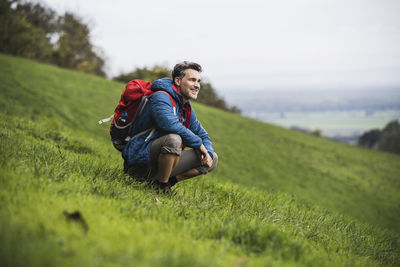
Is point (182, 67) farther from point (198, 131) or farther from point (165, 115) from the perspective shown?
point (198, 131)

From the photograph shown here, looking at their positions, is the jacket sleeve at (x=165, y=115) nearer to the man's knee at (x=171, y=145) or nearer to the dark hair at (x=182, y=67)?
the man's knee at (x=171, y=145)

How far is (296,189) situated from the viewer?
1641 centimetres

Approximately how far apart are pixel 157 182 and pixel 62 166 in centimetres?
133

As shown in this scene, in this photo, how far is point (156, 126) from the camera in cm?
409

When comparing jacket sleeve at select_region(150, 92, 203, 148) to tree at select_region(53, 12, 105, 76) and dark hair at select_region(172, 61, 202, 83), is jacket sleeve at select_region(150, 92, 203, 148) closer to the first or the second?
dark hair at select_region(172, 61, 202, 83)

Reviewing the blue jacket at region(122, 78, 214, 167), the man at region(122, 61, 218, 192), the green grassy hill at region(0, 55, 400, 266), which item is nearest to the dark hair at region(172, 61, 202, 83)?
the man at region(122, 61, 218, 192)

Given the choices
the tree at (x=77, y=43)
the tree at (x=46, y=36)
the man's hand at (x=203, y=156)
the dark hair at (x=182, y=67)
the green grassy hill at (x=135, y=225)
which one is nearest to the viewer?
the green grassy hill at (x=135, y=225)

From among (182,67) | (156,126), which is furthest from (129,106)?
(182,67)

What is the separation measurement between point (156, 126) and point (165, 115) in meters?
0.31

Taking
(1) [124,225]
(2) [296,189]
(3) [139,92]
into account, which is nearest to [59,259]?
(1) [124,225]

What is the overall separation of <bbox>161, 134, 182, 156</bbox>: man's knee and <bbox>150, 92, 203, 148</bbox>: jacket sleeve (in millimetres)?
122

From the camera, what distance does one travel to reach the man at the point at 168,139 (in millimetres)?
3891

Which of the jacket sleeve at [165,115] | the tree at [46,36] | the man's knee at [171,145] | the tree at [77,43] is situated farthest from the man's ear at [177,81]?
the tree at [77,43]

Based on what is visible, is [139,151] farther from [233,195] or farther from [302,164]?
[302,164]
